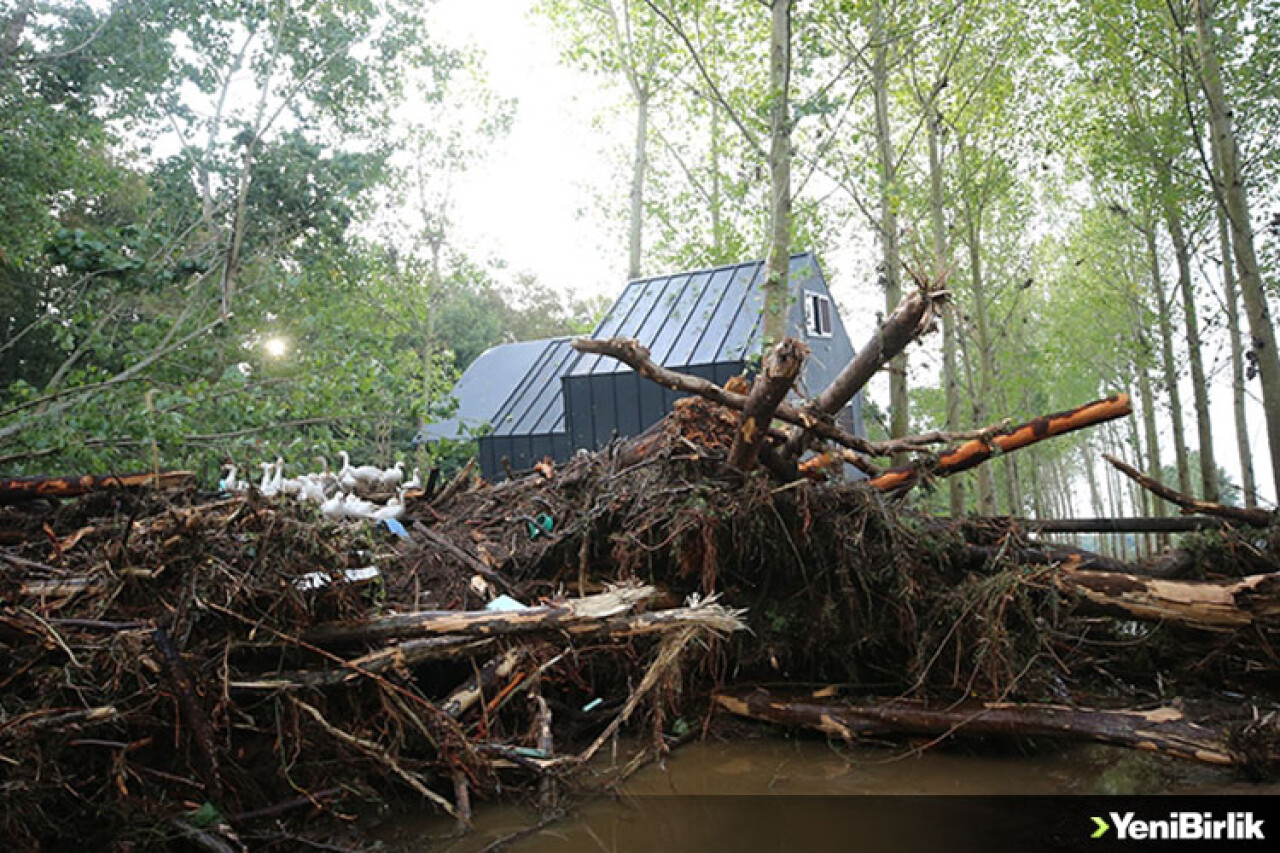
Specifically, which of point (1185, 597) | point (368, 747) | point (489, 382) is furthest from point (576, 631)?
point (489, 382)

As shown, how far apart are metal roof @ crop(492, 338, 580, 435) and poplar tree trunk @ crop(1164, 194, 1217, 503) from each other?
437 inches

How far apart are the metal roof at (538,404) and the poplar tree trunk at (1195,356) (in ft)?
36.4

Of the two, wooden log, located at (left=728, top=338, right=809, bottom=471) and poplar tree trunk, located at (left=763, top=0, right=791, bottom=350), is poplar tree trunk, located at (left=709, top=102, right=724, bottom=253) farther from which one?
wooden log, located at (left=728, top=338, right=809, bottom=471)

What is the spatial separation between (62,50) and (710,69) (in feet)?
34.5

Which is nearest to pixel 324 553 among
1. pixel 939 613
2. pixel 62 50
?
pixel 939 613

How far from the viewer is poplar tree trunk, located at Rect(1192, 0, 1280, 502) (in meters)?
9.07

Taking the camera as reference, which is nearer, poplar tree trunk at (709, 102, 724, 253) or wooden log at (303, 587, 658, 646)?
wooden log at (303, 587, 658, 646)

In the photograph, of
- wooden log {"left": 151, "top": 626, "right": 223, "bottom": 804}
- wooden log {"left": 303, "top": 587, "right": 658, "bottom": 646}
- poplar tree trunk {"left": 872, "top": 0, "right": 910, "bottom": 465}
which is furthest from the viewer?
poplar tree trunk {"left": 872, "top": 0, "right": 910, "bottom": 465}

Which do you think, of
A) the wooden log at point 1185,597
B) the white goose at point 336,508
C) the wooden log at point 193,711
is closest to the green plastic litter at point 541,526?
the white goose at point 336,508

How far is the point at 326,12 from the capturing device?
14602 millimetres

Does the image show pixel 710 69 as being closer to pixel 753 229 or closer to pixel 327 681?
pixel 753 229

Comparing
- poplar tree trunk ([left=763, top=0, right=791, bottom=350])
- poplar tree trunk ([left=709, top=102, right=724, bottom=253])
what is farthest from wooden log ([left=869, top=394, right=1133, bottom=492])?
poplar tree trunk ([left=709, top=102, right=724, bottom=253])

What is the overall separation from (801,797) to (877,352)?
2.44 metres

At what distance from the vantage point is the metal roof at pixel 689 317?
13961 mm
